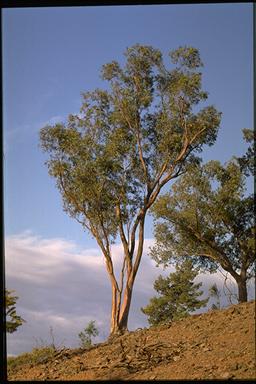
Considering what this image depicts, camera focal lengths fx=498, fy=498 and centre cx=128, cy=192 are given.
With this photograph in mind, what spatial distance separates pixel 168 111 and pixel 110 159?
249cm

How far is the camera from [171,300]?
68.6ft

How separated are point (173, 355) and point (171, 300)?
1209 centimetres

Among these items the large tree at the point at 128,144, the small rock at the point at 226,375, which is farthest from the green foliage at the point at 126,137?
the small rock at the point at 226,375

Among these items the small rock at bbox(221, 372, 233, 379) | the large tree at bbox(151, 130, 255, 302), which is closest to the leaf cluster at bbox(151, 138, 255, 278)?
the large tree at bbox(151, 130, 255, 302)

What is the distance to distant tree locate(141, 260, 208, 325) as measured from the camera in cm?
2020

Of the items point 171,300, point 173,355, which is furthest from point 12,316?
point 171,300

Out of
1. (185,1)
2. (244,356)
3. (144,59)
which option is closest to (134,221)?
(144,59)

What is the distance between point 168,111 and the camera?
15.4 meters

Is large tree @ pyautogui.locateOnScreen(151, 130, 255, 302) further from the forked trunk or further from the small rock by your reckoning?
the small rock

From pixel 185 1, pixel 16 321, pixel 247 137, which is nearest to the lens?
pixel 185 1

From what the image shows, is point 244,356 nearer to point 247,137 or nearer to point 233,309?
point 233,309

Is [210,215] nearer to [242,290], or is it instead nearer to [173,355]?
[242,290]

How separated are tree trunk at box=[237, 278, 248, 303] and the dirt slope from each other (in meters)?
2.77

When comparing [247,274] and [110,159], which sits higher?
[110,159]
